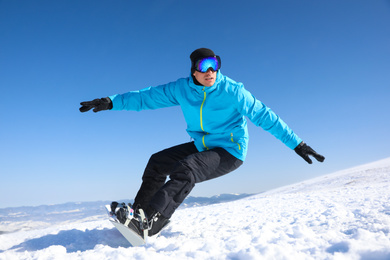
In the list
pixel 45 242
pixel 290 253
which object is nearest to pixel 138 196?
pixel 45 242

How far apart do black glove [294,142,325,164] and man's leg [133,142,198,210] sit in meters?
1.40

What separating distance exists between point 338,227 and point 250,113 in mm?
1459

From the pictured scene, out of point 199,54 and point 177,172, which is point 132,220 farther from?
point 199,54

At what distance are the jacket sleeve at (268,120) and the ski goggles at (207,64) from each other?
0.39 meters

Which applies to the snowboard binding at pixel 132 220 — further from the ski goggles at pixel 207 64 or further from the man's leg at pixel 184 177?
the ski goggles at pixel 207 64

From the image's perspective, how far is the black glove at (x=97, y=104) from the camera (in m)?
3.42

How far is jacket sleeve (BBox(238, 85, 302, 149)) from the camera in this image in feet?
10.6

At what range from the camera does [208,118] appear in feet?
10.6

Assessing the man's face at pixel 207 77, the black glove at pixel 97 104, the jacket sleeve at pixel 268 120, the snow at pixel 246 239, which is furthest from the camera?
the black glove at pixel 97 104

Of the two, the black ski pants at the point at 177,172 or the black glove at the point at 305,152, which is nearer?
the black ski pants at the point at 177,172

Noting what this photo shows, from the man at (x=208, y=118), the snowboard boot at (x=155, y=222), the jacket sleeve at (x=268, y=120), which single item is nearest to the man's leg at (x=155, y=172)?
the man at (x=208, y=118)

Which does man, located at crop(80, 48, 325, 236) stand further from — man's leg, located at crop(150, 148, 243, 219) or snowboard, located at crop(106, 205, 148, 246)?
snowboard, located at crop(106, 205, 148, 246)

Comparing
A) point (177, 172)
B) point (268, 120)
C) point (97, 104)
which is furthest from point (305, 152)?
point (97, 104)

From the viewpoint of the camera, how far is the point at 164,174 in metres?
3.40
